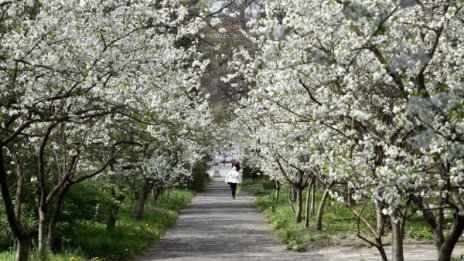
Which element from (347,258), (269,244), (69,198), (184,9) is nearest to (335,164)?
Answer: (184,9)

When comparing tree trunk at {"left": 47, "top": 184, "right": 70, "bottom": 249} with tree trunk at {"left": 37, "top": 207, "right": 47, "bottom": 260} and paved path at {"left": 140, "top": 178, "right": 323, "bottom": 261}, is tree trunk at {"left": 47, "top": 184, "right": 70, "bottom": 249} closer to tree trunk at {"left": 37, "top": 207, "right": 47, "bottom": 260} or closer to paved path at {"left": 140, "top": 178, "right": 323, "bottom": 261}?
tree trunk at {"left": 37, "top": 207, "right": 47, "bottom": 260}

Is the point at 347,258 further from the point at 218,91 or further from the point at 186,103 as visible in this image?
the point at 218,91

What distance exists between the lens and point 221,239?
17.7 m

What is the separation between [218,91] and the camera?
4084cm

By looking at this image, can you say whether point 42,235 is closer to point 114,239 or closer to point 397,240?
point 114,239

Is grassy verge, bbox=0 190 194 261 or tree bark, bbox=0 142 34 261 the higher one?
tree bark, bbox=0 142 34 261

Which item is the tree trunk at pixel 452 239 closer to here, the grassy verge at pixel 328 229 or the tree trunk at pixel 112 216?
the grassy verge at pixel 328 229

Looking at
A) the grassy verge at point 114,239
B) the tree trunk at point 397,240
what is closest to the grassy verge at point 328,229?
the grassy verge at point 114,239

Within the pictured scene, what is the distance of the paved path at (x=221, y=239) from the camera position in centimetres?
1455

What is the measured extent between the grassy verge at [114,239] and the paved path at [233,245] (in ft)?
1.18

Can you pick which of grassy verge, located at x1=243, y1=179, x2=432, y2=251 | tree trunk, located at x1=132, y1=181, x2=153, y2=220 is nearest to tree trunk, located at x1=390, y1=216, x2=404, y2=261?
grassy verge, located at x1=243, y1=179, x2=432, y2=251

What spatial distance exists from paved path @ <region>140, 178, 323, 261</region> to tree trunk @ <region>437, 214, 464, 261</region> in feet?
21.4

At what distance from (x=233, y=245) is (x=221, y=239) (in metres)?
1.28

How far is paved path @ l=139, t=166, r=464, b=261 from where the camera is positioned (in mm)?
14102
